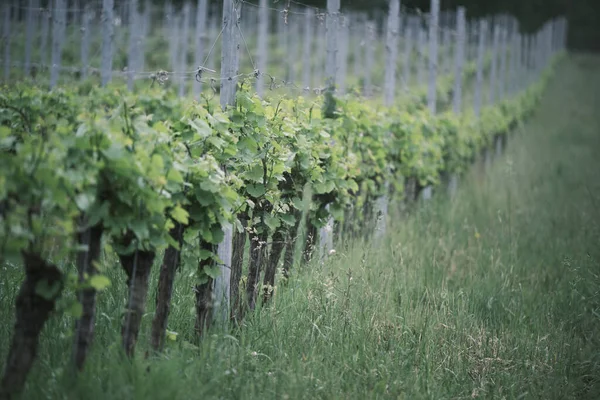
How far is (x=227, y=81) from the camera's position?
4348 millimetres

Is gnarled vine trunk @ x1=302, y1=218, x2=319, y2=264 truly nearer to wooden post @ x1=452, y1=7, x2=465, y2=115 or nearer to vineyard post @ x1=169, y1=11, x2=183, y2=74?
wooden post @ x1=452, y1=7, x2=465, y2=115

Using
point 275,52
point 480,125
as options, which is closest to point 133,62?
point 480,125

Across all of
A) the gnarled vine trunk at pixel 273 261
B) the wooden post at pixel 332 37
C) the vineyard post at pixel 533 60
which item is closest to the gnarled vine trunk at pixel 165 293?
the gnarled vine trunk at pixel 273 261

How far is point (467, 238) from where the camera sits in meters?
6.96

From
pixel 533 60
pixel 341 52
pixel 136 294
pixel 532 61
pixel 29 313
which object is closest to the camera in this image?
pixel 29 313

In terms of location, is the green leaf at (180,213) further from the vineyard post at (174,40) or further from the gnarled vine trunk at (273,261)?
the vineyard post at (174,40)

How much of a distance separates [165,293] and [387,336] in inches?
60.2

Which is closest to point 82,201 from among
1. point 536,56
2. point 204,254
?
point 204,254

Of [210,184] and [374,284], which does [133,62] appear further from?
[210,184]

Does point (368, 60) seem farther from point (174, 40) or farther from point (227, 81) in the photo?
point (227, 81)

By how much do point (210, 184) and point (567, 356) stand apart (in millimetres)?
2598

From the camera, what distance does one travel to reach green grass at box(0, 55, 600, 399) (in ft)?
11.2

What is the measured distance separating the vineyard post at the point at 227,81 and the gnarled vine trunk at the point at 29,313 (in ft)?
4.84

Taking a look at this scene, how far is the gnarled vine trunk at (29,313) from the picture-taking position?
2811mm
